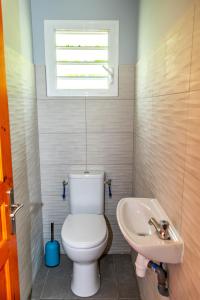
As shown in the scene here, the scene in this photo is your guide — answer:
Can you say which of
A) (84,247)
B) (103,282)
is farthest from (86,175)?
(103,282)

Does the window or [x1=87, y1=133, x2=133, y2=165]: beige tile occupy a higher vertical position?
the window

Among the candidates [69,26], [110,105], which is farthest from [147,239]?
[69,26]

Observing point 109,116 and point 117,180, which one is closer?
point 109,116

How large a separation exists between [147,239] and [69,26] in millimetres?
1871

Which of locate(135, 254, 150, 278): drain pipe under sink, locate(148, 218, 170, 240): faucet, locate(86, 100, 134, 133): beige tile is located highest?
locate(86, 100, 134, 133): beige tile

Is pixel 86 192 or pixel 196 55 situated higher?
pixel 196 55

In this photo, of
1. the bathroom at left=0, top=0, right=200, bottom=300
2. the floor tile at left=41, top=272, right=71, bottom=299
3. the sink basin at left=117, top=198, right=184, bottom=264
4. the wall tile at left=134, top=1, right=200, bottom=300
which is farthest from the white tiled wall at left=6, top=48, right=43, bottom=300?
the wall tile at left=134, top=1, right=200, bottom=300

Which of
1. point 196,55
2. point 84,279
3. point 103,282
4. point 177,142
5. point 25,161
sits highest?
point 196,55

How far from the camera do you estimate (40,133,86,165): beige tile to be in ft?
7.73

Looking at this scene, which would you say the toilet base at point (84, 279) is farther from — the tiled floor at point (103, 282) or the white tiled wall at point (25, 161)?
the white tiled wall at point (25, 161)

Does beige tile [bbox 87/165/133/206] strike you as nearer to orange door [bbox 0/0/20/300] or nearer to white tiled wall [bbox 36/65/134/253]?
white tiled wall [bbox 36/65/134/253]

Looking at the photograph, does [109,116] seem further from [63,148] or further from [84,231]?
[84,231]

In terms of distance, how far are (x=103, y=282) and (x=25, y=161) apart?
1.21 m

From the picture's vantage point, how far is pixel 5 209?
1174 mm
